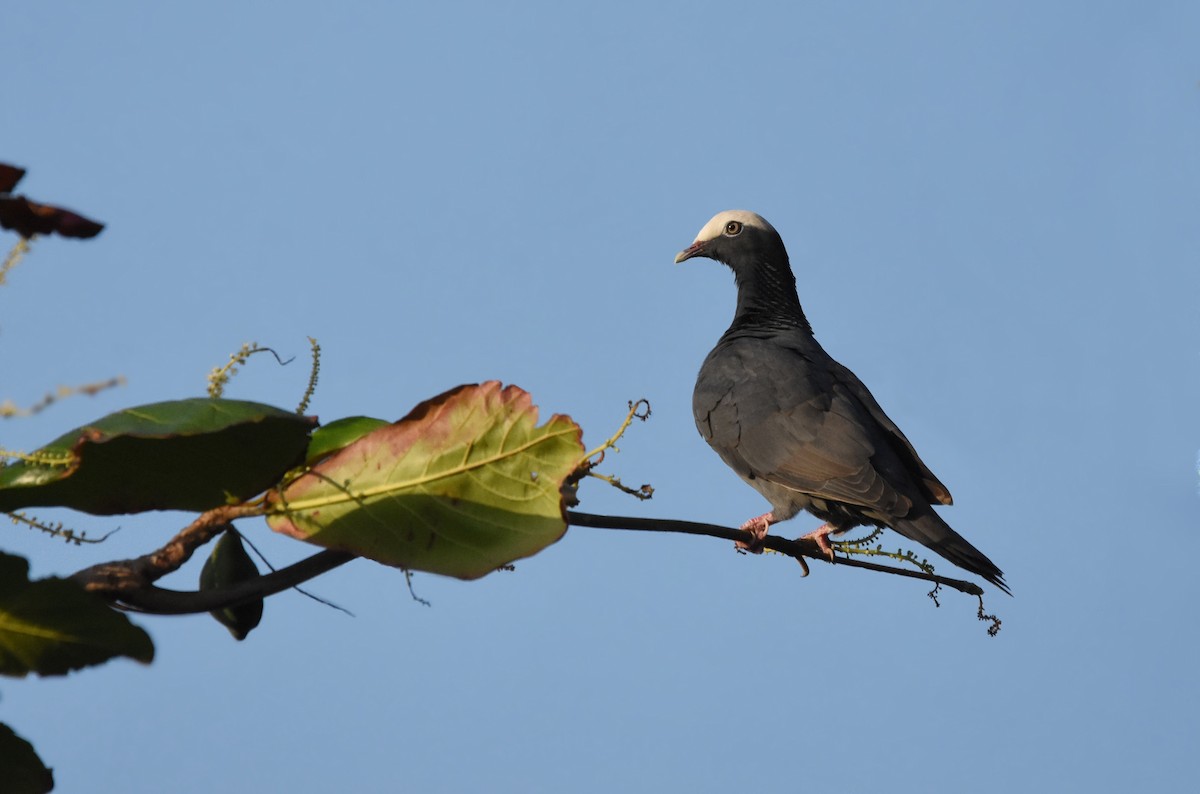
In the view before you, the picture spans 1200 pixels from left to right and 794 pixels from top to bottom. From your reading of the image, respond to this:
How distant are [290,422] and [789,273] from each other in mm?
4923

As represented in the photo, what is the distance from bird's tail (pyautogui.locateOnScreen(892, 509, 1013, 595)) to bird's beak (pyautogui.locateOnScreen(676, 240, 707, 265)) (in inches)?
90.1

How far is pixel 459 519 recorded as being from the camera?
113 cm

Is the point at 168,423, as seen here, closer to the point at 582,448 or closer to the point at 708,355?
the point at 582,448

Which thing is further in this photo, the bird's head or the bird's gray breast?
the bird's head

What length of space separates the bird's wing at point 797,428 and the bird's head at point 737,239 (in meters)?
0.80

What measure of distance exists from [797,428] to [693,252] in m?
1.79

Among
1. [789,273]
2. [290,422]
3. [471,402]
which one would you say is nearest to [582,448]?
[471,402]

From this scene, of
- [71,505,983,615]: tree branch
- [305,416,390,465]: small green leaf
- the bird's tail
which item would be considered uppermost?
the bird's tail

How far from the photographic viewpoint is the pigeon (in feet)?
13.4

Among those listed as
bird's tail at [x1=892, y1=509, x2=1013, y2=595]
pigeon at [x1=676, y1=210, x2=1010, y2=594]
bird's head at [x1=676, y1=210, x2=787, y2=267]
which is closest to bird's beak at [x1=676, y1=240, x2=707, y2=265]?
→ bird's head at [x1=676, y1=210, x2=787, y2=267]

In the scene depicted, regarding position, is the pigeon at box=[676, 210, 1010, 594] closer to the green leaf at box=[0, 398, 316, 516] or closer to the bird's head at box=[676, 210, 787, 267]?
the bird's head at box=[676, 210, 787, 267]

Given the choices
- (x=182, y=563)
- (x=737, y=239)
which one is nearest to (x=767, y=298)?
(x=737, y=239)

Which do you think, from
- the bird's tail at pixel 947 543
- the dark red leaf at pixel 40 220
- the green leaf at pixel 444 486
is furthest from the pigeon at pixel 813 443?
the dark red leaf at pixel 40 220

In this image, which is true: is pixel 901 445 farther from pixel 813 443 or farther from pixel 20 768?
pixel 20 768
